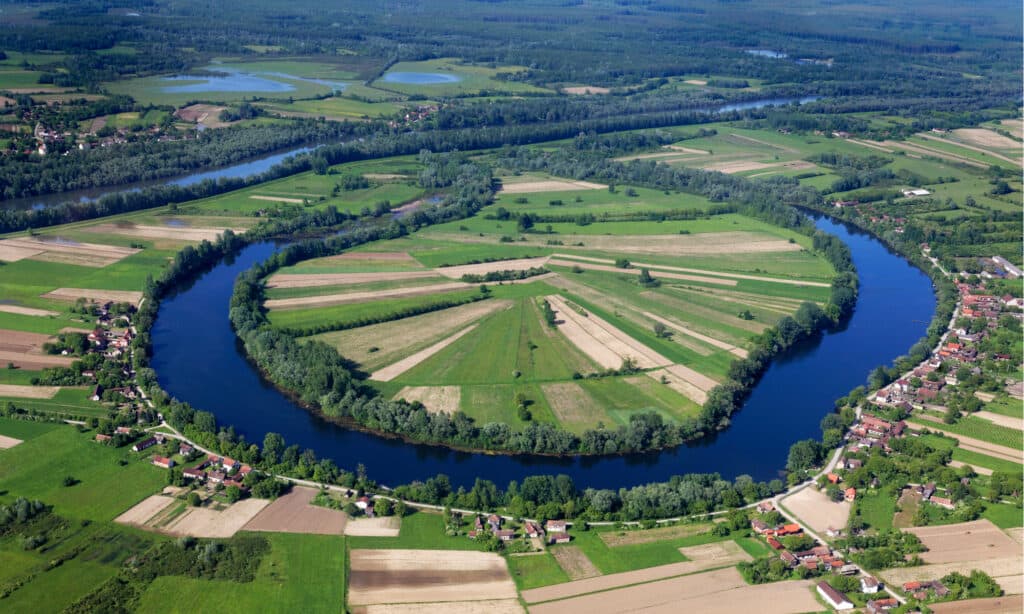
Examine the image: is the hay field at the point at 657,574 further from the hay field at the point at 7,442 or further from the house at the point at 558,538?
the hay field at the point at 7,442

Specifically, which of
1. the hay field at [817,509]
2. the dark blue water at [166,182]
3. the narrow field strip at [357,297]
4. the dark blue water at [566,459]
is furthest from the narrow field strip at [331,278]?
the hay field at [817,509]

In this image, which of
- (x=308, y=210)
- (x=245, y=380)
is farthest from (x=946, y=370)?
(x=308, y=210)

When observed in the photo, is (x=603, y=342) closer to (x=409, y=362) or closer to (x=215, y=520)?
(x=409, y=362)

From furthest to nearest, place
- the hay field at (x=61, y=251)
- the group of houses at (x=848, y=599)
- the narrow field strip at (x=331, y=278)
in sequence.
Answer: the hay field at (x=61, y=251), the narrow field strip at (x=331, y=278), the group of houses at (x=848, y=599)

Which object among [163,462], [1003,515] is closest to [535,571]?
[163,462]

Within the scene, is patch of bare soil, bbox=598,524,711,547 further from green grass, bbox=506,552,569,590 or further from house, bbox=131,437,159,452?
house, bbox=131,437,159,452

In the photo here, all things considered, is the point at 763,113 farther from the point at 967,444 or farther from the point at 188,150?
the point at 967,444
